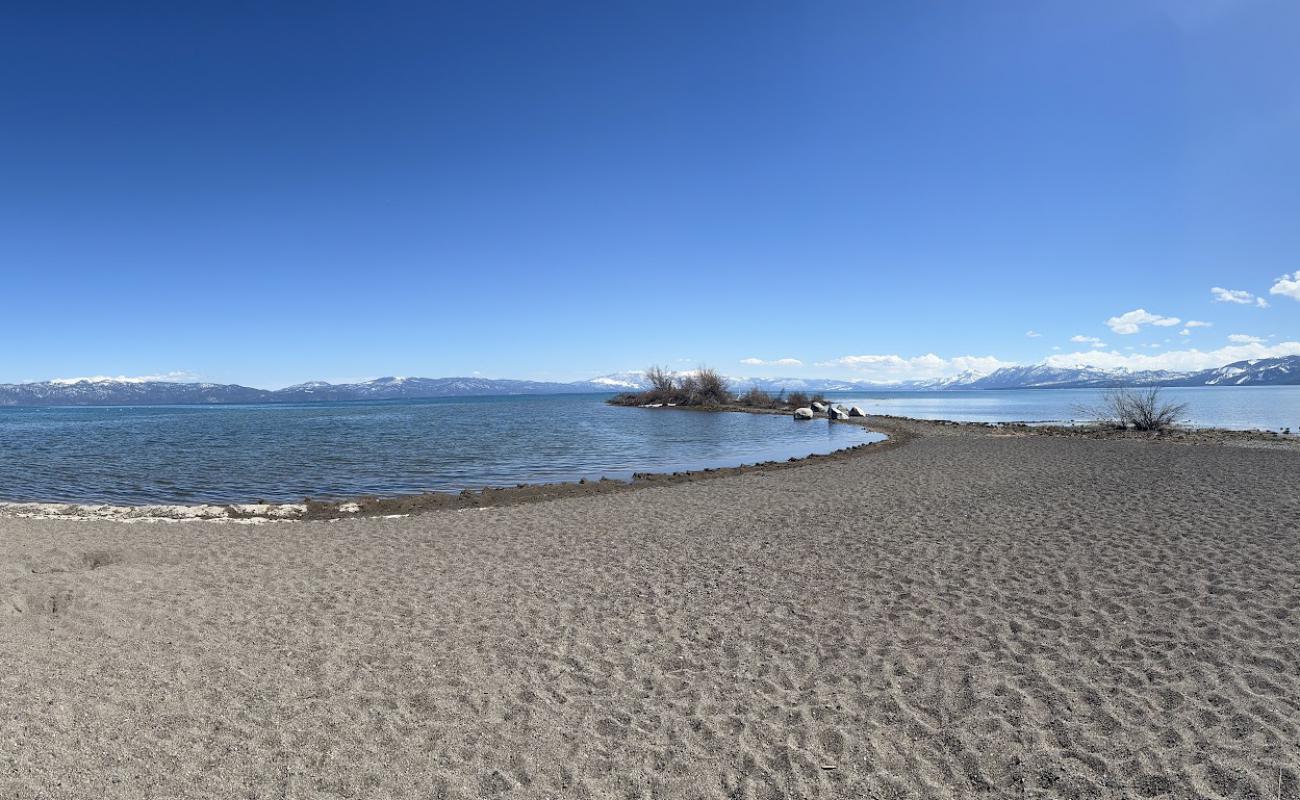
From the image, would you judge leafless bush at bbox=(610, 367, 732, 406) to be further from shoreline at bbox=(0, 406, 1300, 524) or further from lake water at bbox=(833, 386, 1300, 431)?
shoreline at bbox=(0, 406, 1300, 524)

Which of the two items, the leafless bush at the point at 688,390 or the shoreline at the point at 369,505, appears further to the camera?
the leafless bush at the point at 688,390

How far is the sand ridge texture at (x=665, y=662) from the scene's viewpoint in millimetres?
4574

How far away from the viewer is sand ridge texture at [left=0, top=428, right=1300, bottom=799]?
4.57m

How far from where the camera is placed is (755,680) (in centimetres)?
598

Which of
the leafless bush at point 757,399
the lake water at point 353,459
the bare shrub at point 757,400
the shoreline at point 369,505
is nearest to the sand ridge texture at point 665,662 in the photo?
the shoreline at point 369,505

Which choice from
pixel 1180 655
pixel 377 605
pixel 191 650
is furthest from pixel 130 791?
pixel 1180 655

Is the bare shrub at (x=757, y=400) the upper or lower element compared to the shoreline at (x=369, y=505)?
upper

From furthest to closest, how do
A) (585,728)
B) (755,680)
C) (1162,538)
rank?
(1162,538) < (755,680) < (585,728)

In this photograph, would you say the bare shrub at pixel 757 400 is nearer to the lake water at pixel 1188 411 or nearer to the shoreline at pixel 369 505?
the lake water at pixel 1188 411

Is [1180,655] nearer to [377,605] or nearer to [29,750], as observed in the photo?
[377,605]

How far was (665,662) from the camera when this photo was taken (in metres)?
6.43

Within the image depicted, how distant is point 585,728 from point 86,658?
5.65 metres

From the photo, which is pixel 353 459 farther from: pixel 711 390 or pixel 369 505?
pixel 711 390

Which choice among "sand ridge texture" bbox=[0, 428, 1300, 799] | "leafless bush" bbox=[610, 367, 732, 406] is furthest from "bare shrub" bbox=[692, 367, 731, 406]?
"sand ridge texture" bbox=[0, 428, 1300, 799]
